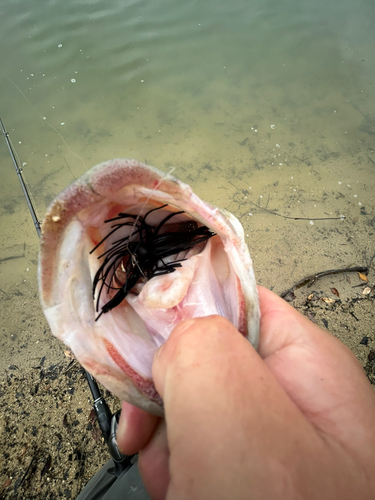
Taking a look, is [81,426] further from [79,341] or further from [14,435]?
[79,341]

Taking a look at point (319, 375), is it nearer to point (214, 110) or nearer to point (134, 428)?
point (134, 428)

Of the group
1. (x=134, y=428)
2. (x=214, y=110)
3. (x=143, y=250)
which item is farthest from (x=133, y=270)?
(x=214, y=110)

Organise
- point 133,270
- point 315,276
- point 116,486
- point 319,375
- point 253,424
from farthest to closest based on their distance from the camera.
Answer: point 315,276
point 116,486
point 133,270
point 319,375
point 253,424

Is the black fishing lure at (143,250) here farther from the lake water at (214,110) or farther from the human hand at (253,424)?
the lake water at (214,110)

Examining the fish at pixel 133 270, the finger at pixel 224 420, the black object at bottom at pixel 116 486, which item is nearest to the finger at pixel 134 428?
the fish at pixel 133 270

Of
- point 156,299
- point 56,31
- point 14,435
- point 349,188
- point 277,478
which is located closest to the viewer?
point 277,478

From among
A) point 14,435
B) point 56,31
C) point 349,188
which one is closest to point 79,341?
point 14,435

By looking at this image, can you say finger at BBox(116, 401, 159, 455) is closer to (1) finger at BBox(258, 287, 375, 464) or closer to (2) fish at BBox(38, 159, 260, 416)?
(2) fish at BBox(38, 159, 260, 416)
